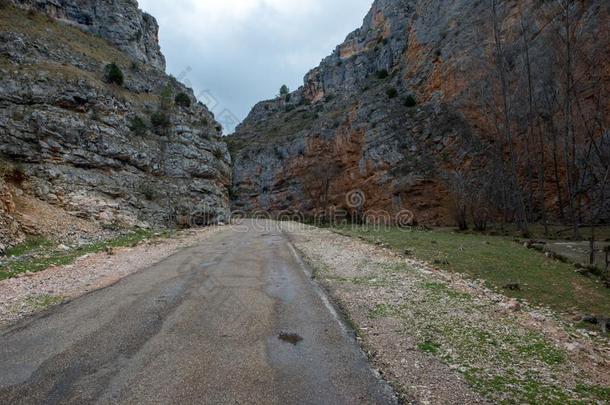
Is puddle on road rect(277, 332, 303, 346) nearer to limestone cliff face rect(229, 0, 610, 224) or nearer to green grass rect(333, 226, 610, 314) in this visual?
green grass rect(333, 226, 610, 314)

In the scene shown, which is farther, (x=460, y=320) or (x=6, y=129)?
(x=6, y=129)

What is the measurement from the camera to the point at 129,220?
24406mm

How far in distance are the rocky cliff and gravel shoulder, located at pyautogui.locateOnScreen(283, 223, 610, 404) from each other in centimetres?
1490

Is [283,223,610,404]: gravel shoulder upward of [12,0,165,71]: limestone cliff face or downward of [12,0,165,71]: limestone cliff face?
downward

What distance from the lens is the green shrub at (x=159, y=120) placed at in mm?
35406

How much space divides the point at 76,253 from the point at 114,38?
146 ft

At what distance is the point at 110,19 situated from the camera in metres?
47.8

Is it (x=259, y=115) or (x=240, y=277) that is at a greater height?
(x=259, y=115)

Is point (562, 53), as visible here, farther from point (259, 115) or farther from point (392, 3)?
point (259, 115)

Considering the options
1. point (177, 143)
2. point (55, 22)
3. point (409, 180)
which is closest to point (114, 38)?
point (55, 22)

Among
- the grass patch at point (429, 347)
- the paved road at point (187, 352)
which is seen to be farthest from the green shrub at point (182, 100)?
the grass patch at point (429, 347)

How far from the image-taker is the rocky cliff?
22359mm

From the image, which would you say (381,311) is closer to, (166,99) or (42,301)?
(42,301)

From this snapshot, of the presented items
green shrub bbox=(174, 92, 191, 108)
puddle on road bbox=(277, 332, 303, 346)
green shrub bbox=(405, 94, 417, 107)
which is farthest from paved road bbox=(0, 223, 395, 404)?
green shrub bbox=(405, 94, 417, 107)
